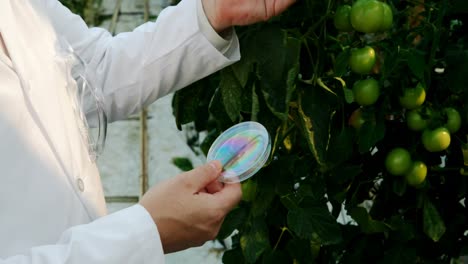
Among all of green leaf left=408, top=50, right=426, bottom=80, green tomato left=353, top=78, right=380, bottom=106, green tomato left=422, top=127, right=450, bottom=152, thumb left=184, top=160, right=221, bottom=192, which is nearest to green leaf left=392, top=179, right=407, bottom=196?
green tomato left=422, top=127, right=450, bottom=152

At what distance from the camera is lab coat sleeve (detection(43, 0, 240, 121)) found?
60.1 inches

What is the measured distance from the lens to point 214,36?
1.51 meters

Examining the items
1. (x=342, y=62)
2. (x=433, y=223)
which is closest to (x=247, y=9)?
(x=342, y=62)

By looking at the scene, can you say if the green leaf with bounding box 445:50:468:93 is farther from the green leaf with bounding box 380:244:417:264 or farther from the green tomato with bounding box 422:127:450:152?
the green leaf with bounding box 380:244:417:264

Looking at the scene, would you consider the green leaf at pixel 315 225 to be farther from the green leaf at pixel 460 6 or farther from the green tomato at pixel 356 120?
the green leaf at pixel 460 6

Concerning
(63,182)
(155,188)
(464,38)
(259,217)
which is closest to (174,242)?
(155,188)

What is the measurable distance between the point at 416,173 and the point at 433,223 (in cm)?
12

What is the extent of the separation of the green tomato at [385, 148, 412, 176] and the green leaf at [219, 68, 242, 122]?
43 centimetres

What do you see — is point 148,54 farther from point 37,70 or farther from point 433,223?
point 433,223

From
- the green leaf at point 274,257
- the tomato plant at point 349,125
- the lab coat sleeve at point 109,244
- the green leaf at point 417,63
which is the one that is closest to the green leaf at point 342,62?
the tomato plant at point 349,125

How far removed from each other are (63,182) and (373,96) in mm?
665

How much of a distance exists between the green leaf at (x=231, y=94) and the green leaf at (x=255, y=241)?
27 centimetres

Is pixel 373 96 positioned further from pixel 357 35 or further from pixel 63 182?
pixel 63 182

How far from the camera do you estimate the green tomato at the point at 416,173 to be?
183cm
